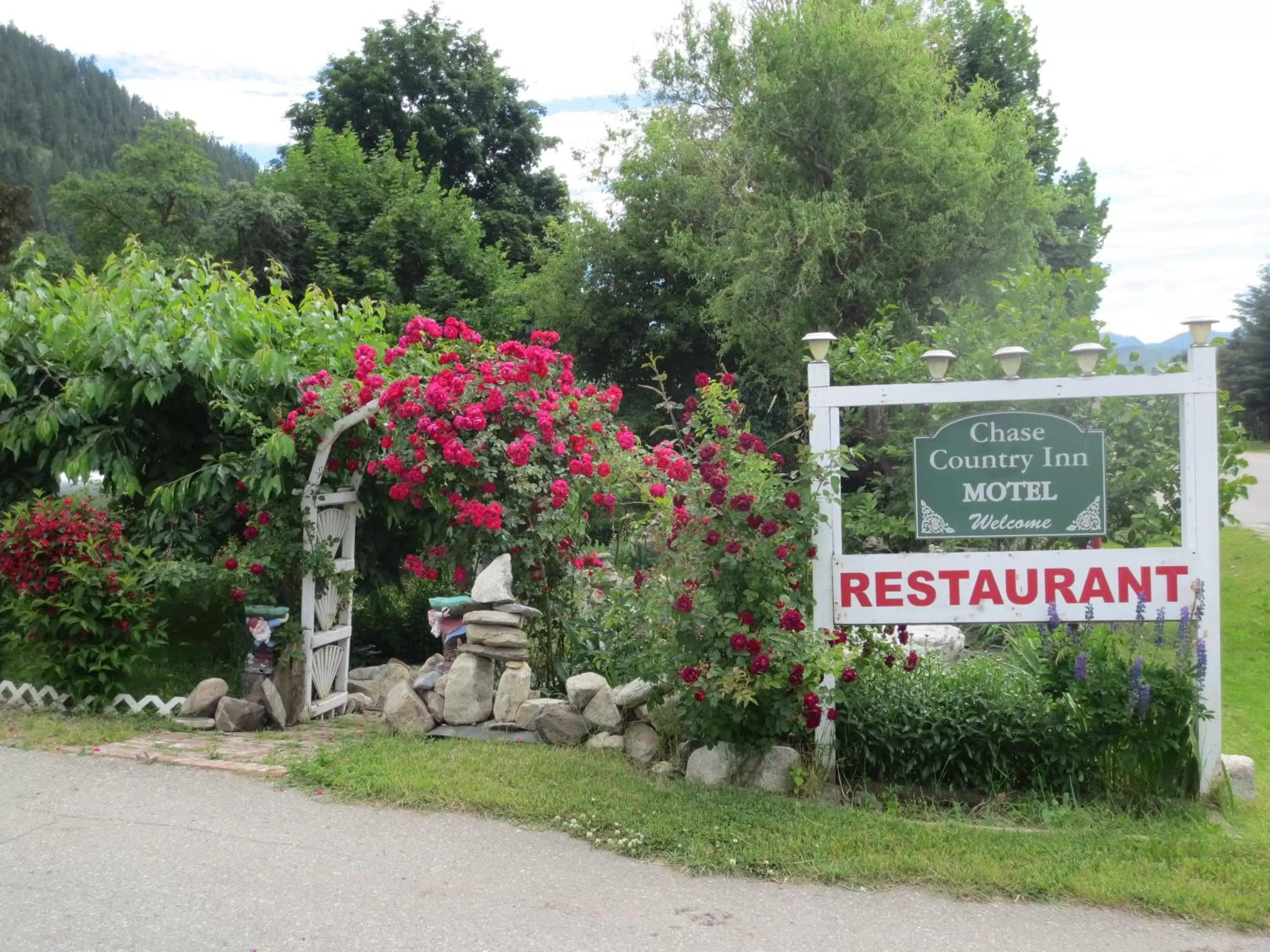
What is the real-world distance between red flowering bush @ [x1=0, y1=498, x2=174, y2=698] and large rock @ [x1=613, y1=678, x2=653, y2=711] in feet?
10.0

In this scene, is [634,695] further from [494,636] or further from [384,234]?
[384,234]

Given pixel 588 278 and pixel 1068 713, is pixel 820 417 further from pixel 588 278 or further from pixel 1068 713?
pixel 588 278

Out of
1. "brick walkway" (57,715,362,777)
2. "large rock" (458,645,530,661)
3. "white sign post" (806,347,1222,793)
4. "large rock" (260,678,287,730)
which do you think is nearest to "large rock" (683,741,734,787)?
"white sign post" (806,347,1222,793)

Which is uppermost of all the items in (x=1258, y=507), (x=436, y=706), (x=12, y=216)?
(x=12, y=216)

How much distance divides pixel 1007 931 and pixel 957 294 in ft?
45.7

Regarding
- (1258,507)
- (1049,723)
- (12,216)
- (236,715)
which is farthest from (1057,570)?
(12,216)

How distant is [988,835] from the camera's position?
4512 millimetres

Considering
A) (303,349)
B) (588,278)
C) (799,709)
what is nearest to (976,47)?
(588,278)

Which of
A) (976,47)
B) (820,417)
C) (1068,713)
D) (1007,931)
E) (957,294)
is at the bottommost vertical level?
(1007,931)

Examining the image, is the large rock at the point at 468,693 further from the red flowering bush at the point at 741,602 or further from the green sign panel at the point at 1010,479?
the green sign panel at the point at 1010,479

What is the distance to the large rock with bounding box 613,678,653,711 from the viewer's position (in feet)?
18.5

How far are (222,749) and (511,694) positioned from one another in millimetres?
1662

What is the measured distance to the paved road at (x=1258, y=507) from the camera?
17.1 meters

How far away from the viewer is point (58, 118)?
73625 millimetres
